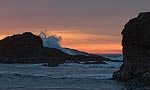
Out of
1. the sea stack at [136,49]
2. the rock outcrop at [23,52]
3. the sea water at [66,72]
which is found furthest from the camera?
the rock outcrop at [23,52]

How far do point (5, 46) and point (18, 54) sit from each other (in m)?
14.3

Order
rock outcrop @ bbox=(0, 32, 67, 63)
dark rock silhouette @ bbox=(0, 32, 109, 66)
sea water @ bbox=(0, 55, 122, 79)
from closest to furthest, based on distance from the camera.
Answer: sea water @ bbox=(0, 55, 122, 79) < rock outcrop @ bbox=(0, 32, 67, 63) < dark rock silhouette @ bbox=(0, 32, 109, 66)

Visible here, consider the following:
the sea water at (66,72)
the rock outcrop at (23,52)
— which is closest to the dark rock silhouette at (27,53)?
the rock outcrop at (23,52)

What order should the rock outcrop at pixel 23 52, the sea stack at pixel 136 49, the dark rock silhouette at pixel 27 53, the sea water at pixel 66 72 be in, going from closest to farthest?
the sea stack at pixel 136 49
the sea water at pixel 66 72
the rock outcrop at pixel 23 52
the dark rock silhouette at pixel 27 53

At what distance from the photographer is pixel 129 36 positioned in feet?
212

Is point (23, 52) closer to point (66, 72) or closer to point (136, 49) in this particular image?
point (66, 72)

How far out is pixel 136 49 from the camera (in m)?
63.4

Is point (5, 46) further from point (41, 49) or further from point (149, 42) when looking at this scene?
point (149, 42)

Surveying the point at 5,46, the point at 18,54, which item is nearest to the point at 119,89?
the point at 18,54

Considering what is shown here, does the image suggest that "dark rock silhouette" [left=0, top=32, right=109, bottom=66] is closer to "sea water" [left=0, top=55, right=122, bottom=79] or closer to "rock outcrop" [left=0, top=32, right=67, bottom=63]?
"rock outcrop" [left=0, top=32, right=67, bottom=63]

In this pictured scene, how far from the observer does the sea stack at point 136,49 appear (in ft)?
195

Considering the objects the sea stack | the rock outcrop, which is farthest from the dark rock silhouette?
the sea stack

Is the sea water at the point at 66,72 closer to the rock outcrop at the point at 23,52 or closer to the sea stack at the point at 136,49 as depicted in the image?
the sea stack at the point at 136,49

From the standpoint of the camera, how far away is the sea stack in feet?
195
